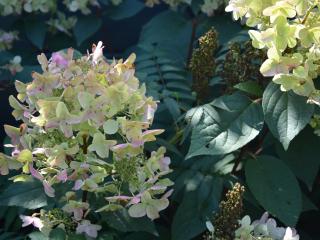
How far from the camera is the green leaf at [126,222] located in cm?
145

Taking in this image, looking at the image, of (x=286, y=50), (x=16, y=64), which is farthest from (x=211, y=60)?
(x=16, y=64)

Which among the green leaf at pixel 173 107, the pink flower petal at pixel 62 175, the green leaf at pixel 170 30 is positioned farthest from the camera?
the green leaf at pixel 170 30

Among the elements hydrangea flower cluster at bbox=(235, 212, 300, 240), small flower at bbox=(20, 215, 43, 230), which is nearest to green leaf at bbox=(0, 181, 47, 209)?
small flower at bbox=(20, 215, 43, 230)

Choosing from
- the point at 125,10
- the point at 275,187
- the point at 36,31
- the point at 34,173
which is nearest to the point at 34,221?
the point at 34,173

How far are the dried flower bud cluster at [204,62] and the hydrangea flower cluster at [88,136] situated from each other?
349 mm

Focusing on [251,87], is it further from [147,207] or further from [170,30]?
[170,30]

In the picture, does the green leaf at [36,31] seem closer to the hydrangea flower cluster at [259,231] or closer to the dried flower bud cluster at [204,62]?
the dried flower bud cluster at [204,62]

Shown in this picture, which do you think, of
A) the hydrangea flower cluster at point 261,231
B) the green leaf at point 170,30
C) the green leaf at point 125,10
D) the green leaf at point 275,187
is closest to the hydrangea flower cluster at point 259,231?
the hydrangea flower cluster at point 261,231

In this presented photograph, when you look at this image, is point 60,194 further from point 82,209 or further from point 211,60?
point 211,60

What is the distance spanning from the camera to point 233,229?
1399 millimetres

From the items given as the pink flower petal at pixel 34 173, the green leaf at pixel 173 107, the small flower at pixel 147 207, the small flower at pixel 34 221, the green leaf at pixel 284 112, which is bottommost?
the green leaf at pixel 173 107

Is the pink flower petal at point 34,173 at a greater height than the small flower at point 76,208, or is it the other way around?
the pink flower petal at point 34,173

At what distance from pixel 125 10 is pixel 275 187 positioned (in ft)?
4.56

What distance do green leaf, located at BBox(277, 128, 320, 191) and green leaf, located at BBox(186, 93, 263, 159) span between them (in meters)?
0.15
